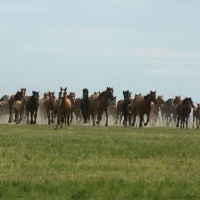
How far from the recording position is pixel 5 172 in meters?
16.1

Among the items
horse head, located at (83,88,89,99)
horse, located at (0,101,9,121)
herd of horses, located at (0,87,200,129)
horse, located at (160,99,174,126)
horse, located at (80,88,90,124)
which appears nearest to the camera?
herd of horses, located at (0,87,200,129)

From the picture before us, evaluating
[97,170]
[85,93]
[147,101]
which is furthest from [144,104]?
[97,170]

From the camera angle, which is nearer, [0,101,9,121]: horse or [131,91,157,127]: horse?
[131,91,157,127]: horse

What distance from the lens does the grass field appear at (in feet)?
44.5

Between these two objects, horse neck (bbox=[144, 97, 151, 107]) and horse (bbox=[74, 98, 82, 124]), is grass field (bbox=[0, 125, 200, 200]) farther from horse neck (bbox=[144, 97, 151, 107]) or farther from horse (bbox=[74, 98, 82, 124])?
horse (bbox=[74, 98, 82, 124])

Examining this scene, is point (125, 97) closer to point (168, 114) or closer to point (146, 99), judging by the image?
point (146, 99)

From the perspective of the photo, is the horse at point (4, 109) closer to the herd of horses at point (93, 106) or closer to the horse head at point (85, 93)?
the herd of horses at point (93, 106)

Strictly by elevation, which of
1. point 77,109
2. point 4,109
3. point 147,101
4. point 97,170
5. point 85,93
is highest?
point 85,93

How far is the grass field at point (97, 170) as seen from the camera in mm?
13555

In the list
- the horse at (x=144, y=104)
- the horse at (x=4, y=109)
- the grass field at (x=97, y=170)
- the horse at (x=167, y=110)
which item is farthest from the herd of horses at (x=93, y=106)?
the grass field at (x=97, y=170)

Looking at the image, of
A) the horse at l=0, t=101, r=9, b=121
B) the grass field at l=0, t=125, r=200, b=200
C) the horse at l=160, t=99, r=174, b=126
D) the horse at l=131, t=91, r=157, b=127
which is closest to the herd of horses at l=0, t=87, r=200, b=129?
the horse at l=131, t=91, r=157, b=127

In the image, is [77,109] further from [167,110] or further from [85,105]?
[167,110]

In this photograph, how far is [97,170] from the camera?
16922 millimetres

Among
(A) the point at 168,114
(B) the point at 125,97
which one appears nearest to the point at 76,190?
(B) the point at 125,97
